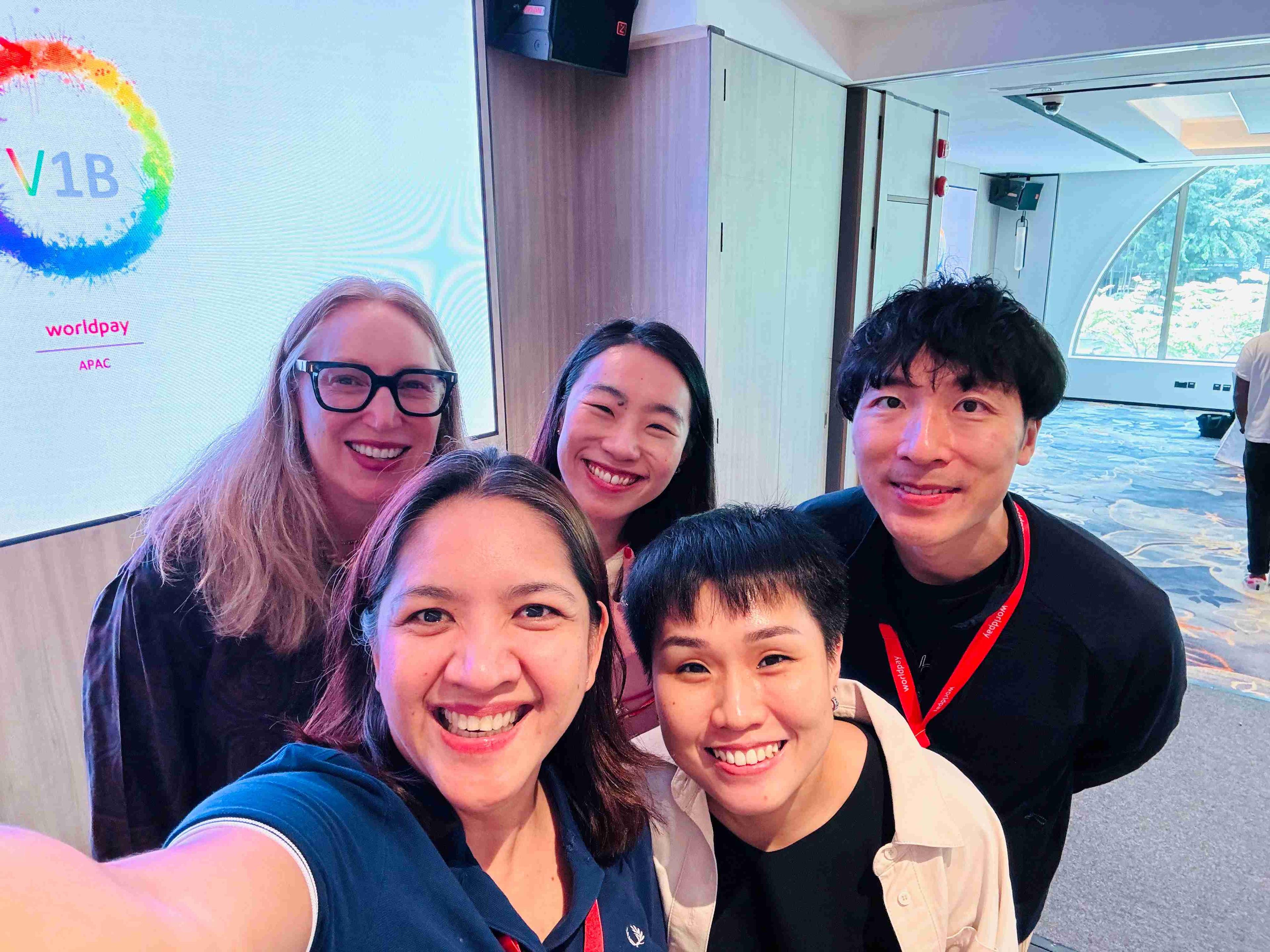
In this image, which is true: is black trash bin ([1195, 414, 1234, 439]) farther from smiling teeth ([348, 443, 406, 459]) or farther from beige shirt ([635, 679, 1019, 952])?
smiling teeth ([348, 443, 406, 459])

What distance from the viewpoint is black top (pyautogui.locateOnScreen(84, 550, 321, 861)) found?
50.8 inches

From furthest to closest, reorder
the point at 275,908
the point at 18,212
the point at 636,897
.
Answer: the point at 18,212 → the point at 636,897 → the point at 275,908

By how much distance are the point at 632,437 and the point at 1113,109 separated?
20.1 ft

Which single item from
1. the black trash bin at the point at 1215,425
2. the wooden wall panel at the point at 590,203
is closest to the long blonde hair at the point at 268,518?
the wooden wall panel at the point at 590,203

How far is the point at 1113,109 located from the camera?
594cm

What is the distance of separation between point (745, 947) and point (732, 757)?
0.30 m

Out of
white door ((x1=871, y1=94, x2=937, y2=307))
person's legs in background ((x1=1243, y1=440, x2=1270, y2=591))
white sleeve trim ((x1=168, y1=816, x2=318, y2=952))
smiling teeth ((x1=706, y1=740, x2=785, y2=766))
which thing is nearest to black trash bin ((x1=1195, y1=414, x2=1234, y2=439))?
person's legs in background ((x1=1243, y1=440, x2=1270, y2=591))

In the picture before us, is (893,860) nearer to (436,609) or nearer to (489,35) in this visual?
(436,609)

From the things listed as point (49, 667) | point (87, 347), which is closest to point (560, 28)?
point (87, 347)

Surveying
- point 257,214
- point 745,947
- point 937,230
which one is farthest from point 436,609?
point 937,230

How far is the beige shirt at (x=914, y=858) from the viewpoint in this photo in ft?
3.69

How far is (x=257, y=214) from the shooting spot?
8.16 ft

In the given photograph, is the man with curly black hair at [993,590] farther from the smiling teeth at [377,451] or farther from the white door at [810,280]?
the white door at [810,280]

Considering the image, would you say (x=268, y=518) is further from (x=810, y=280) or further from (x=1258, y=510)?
(x=1258, y=510)
